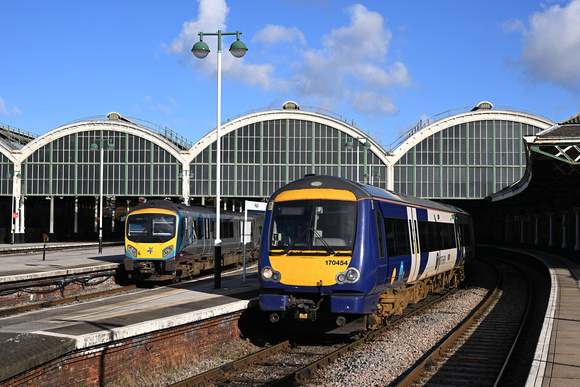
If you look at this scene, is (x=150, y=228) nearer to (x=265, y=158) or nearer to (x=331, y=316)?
(x=331, y=316)

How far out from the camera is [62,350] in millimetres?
9367

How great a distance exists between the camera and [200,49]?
1908 cm

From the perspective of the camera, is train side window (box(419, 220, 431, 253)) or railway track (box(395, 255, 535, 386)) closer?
railway track (box(395, 255, 535, 386))

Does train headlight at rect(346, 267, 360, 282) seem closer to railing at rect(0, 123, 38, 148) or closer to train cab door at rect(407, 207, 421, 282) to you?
train cab door at rect(407, 207, 421, 282)

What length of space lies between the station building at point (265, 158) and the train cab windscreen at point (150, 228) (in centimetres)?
3895

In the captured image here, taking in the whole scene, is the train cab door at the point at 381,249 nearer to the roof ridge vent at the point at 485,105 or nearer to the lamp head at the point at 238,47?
the lamp head at the point at 238,47

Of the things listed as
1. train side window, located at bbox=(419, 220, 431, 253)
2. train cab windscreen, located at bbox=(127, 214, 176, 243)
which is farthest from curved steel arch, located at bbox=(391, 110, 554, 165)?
train side window, located at bbox=(419, 220, 431, 253)

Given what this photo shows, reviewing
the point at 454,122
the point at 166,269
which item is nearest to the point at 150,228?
the point at 166,269

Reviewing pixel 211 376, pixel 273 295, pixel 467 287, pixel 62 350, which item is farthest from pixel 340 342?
pixel 467 287

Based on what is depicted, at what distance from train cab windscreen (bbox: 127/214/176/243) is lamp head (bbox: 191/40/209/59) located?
7.52 metres

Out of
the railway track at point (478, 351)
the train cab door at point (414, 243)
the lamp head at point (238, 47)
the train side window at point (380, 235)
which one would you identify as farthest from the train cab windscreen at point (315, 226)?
the lamp head at point (238, 47)

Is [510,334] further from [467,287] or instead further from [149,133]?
[149,133]

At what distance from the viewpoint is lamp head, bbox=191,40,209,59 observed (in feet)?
62.5

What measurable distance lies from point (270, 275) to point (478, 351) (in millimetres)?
5118
